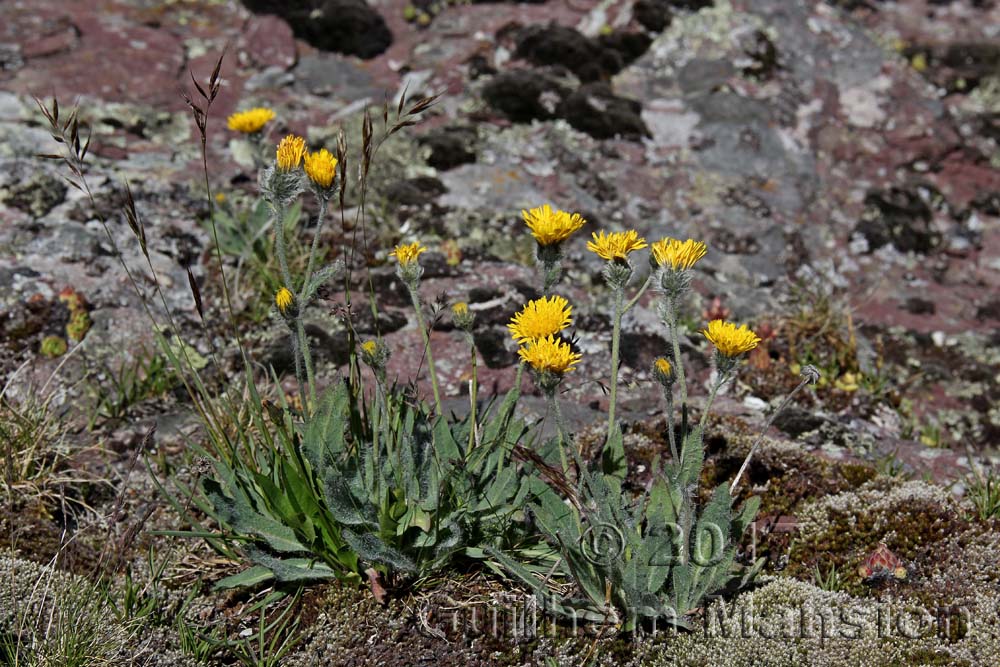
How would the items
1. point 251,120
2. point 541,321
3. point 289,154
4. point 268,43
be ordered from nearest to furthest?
point 541,321
point 289,154
point 251,120
point 268,43

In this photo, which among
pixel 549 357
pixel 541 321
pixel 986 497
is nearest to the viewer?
pixel 549 357

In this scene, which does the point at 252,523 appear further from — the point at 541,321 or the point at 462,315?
the point at 541,321

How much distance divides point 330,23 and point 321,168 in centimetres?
434

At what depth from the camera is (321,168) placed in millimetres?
2309

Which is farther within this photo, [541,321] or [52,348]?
[52,348]

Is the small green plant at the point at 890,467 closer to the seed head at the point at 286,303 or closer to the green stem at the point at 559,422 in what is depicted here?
the green stem at the point at 559,422

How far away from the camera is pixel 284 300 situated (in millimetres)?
2281

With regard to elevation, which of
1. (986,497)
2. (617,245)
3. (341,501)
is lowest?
(986,497)

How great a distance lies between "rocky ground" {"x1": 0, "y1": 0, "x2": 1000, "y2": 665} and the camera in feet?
9.08

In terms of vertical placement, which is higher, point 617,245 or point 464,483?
point 617,245

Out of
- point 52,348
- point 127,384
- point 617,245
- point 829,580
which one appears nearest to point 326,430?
point 617,245

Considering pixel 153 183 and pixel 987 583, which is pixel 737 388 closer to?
pixel 987 583

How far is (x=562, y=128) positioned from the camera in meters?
5.34

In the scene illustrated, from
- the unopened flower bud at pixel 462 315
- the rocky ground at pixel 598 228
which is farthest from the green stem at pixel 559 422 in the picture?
the unopened flower bud at pixel 462 315
